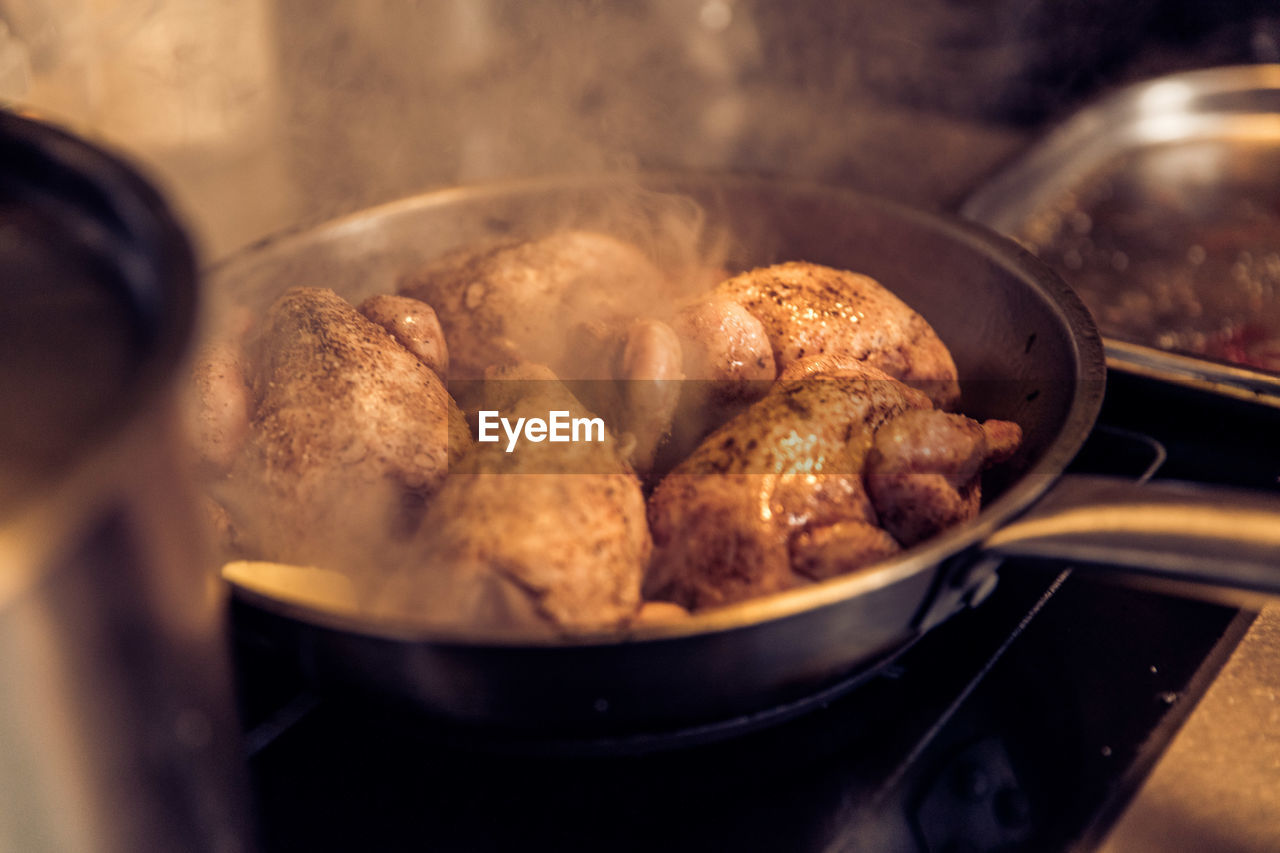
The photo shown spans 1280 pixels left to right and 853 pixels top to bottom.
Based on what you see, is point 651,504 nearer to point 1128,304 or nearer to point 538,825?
point 538,825

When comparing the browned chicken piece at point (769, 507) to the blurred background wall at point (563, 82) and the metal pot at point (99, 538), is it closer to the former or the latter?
the metal pot at point (99, 538)

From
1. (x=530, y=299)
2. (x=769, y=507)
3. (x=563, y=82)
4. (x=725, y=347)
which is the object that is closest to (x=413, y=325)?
(x=530, y=299)

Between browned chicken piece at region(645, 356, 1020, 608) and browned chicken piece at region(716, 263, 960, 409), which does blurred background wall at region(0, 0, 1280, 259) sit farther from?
browned chicken piece at region(645, 356, 1020, 608)

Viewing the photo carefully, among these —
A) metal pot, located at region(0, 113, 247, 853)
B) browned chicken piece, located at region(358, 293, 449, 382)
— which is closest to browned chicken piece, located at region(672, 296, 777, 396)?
browned chicken piece, located at region(358, 293, 449, 382)


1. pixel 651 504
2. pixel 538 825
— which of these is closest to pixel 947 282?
pixel 651 504

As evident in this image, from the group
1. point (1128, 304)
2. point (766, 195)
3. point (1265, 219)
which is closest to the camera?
point (766, 195)
